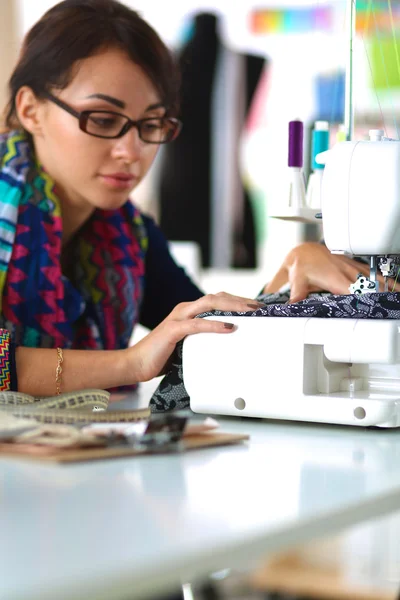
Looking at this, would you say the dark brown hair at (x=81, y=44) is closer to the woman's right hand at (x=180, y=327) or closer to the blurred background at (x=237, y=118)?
the woman's right hand at (x=180, y=327)

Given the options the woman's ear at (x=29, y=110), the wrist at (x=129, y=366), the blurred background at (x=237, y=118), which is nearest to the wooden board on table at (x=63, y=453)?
the wrist at (x=129, y=366)

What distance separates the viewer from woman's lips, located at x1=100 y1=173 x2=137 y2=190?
5.51 ft

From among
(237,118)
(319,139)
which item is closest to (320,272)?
(319,139)

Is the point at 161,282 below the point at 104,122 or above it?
below

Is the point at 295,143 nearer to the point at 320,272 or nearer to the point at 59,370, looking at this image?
the point at 320,272

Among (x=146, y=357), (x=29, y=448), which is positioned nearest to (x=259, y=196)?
(x=146, y=357)

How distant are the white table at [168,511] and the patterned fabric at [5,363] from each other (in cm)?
48

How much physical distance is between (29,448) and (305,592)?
2582 mm

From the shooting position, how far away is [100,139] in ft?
5.36

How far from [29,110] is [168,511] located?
4.22 feet

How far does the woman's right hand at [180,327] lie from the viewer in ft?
3.62

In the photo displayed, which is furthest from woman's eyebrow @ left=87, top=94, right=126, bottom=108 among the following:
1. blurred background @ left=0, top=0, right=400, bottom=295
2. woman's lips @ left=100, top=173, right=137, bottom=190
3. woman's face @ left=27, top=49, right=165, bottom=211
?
blurred background @ left=0, top=0, right=400, bottom=295

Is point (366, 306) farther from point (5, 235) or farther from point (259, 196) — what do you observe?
point (259, 196)

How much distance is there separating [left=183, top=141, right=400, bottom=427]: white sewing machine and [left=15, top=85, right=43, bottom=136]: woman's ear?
0.78 m
